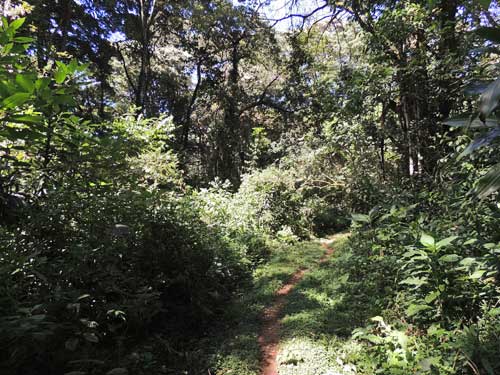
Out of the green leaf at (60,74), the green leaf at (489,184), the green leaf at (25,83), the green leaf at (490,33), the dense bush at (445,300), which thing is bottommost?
the dense bush at (445,300)

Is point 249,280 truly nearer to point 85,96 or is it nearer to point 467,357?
point 467,357

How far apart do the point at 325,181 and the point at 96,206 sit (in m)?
8.18

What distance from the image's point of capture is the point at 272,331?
3455mm

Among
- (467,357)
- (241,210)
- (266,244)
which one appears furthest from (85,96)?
(467,357)

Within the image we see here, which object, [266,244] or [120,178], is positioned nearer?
[120,178]

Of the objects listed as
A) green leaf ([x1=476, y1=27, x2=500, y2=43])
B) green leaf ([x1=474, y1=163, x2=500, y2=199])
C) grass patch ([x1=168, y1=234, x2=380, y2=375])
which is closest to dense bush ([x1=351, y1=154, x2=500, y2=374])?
grass patch ([x1=168, y1=234, x2=380, y2=375])

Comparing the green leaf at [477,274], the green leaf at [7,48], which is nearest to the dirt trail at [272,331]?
the green leaf at [477,274]

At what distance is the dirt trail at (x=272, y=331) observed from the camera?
9.49 ft

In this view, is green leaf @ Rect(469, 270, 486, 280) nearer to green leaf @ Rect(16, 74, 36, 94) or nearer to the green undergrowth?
the green undergrowth

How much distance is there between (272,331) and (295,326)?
0.25 m

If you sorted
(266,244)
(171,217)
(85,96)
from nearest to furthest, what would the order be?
(171,217)
(266,244)
(85,96)

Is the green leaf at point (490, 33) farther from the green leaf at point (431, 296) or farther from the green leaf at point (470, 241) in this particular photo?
the green leaf at point (431, 296)

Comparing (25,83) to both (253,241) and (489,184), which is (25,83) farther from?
(253,241)

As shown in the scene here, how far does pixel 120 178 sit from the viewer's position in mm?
3400
